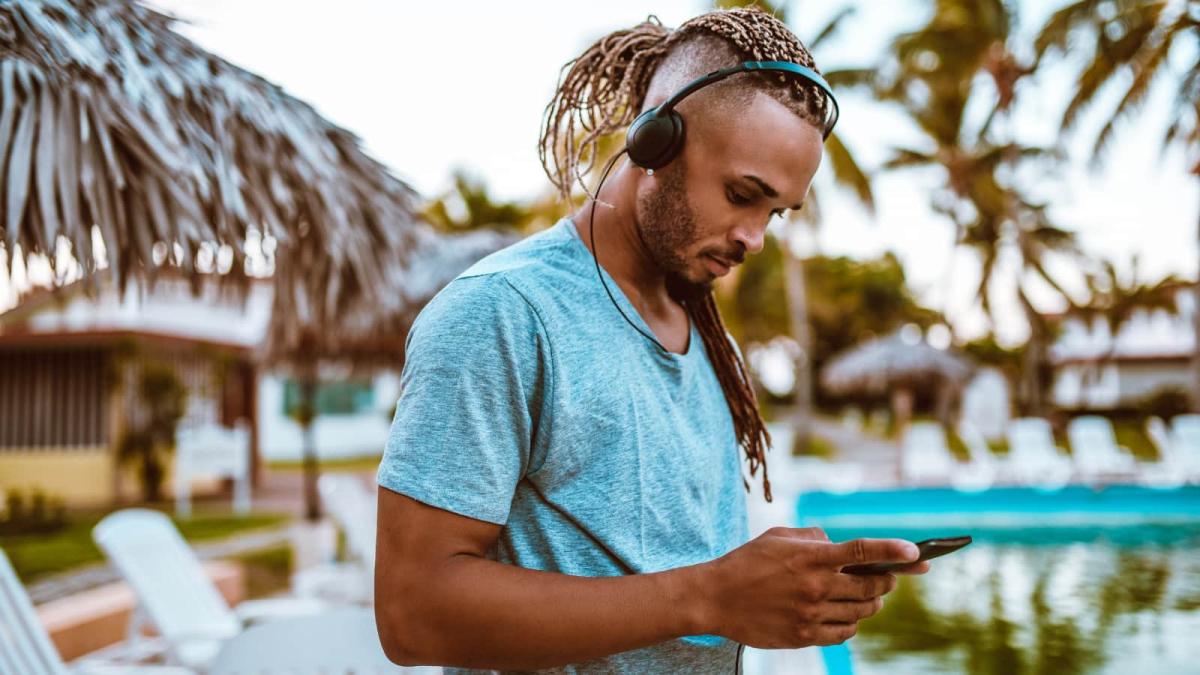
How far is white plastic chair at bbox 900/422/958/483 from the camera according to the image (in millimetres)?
16859

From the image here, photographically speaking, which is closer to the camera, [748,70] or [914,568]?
[914,568]

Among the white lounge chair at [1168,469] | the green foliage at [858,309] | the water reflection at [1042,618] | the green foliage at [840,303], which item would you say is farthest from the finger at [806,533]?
the green foliage at [858,309]

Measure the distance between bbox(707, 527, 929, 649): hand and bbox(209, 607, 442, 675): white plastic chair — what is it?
1837 millimetres

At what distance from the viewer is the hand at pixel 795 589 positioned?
0.99 metres

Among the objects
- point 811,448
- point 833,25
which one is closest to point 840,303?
point 811,448

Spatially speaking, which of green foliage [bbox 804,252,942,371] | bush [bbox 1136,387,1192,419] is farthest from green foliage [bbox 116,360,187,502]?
green foliage [bbox 804,252,942,371]

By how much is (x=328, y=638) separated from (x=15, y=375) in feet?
50.6

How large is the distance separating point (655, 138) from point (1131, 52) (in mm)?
17508

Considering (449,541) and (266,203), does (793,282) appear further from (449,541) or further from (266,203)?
(449,541)

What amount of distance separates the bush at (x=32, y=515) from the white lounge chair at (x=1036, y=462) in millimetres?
14418

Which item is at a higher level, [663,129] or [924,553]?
[663,129]

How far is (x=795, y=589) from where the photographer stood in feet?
3.28

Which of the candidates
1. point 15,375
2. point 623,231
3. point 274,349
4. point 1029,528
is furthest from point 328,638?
point 15,375

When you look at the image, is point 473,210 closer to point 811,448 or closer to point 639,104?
point 811,448
